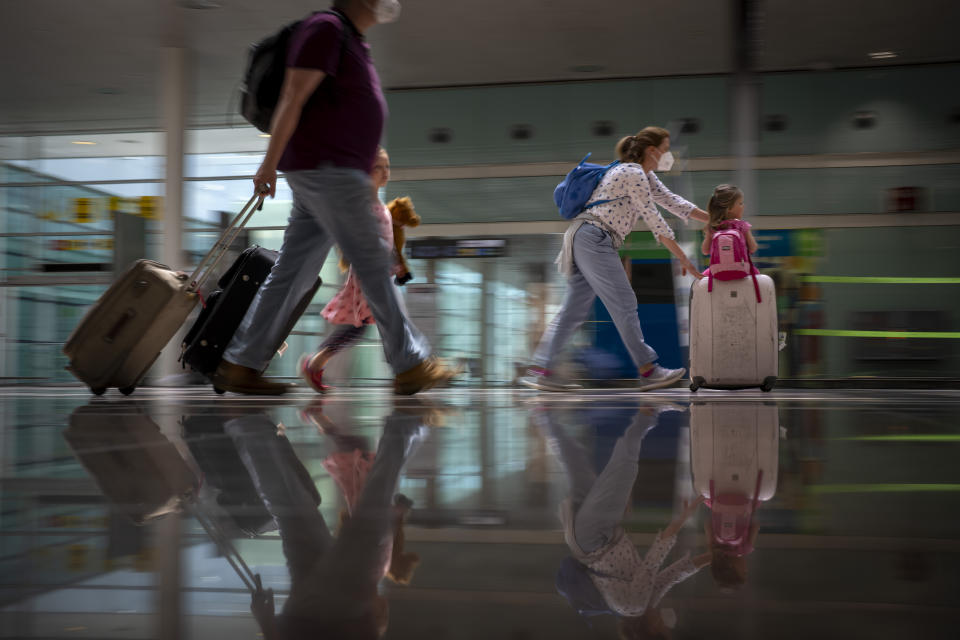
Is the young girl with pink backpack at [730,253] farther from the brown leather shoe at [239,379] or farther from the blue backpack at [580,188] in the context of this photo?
the brown leather shoe at [239,379]

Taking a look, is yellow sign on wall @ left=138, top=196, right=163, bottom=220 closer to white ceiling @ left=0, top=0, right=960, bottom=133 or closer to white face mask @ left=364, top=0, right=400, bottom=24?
white ceiling @ left=0, top=0, right=960, bottom=133

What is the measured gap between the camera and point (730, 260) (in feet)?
15.1

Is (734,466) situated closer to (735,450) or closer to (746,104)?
(735,450)

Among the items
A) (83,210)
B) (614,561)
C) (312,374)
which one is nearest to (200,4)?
(83,210)

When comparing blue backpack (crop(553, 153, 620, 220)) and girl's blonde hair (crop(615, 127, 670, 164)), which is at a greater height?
girl's blonde hair (crop(615, 127, 670, 164))

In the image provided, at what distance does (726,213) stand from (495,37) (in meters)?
5.44

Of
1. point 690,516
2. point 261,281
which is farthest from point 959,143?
point 690,516

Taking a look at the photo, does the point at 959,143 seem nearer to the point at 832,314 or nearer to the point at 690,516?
the point at 832,314

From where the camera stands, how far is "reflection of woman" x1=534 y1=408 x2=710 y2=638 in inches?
22.2

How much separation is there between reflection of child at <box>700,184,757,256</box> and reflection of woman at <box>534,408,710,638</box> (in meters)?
3.91

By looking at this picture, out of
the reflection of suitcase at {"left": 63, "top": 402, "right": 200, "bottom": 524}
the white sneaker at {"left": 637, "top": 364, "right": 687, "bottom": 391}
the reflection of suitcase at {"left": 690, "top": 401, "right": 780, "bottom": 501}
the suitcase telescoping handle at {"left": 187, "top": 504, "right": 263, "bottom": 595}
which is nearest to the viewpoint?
the suitcase telescoping handle at {"left": 187, "top": 504, "right": 263, "bottom": 595}

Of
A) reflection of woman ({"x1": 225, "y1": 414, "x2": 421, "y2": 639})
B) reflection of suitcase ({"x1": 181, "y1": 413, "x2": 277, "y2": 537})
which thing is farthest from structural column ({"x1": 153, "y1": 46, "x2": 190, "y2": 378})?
reflection of woman ({"x1": 225, "y1": 414, "x2": 421, "y2": 639})

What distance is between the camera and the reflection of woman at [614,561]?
56 centimetres

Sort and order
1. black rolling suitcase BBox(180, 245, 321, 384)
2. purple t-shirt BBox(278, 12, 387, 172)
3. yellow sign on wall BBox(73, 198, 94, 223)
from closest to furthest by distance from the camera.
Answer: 1. purple t-shirt BBox(278, 12, 387, 172)
2. black rolling suitcase BBox(180, 245, 321, 384)
3. yellow sign on wall BBox(73, 198, 94, 223)
